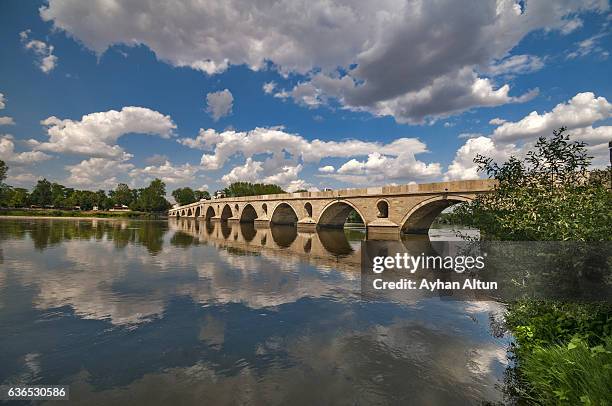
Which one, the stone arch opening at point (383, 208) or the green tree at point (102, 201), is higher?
the green tree at point (102, 201)

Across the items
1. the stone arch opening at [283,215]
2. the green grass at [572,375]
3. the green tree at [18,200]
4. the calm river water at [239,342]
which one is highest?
the green tree at [18,200]

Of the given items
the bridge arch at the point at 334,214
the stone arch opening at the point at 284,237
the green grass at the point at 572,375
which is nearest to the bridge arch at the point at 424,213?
the bridge arch at the point at 334,214

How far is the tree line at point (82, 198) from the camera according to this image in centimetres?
11619

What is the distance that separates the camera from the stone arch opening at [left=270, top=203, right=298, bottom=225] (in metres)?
62.6

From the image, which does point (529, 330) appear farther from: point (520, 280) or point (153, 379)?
point (153, 379)

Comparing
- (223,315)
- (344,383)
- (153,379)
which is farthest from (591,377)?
(223,315)

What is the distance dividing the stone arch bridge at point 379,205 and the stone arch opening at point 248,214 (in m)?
7.59

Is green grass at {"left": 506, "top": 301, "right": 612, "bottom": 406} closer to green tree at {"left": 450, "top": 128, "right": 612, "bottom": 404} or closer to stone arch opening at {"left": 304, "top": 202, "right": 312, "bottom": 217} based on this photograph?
green tree at {"left": 450, "top": 128, "right": 612, "bottom": 404}

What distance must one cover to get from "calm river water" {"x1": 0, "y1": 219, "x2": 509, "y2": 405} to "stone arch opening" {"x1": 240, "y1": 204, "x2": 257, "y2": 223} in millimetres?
59968

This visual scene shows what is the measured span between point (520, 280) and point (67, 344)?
1049 cm

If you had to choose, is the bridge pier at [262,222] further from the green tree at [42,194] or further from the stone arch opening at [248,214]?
the green tree at [42,194]

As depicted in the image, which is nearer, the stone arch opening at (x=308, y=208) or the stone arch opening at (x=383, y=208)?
the stone arch opening at (x=383, y=208)

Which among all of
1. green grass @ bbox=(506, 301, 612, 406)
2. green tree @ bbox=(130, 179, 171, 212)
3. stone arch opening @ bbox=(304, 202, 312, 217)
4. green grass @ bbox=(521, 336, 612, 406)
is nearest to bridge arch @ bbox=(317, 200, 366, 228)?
stone arch opening @ bbox=(304, 202, 312, 217)

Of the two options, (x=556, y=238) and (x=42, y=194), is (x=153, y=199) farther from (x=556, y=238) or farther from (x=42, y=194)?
(x=556, y=238)
